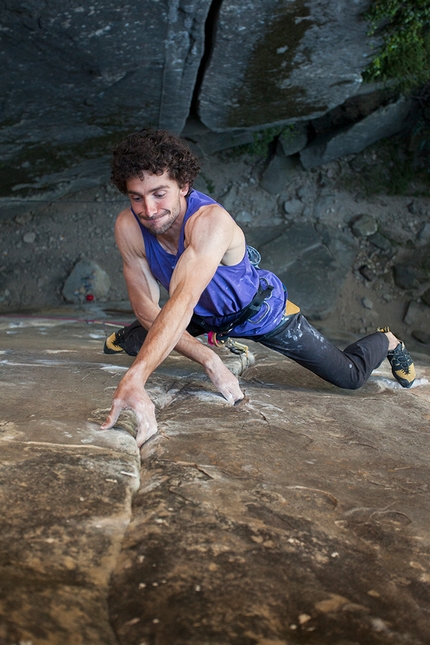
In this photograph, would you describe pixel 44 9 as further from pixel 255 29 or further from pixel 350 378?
pixel 350 378

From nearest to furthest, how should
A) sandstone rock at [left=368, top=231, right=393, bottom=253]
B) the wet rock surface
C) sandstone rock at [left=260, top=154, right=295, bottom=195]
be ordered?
1. the wet rock surface
2. sandstone rock at [left=368, top=231, right=393, bottom=253]
3. sandstone rock at [left=260, top=154, right=295, bottom=195]

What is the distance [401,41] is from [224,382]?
419 centimetres

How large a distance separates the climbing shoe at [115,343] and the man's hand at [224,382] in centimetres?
91

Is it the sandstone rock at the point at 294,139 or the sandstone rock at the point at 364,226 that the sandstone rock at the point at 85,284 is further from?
the sandstone rock at the point at 364,226

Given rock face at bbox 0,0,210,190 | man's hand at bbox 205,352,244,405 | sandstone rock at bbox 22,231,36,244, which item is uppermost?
rock face at bbox 0,0,210,190

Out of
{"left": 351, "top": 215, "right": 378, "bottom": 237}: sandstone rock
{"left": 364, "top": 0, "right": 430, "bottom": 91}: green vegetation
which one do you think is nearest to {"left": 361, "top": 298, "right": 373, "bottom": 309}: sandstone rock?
{"left": 351, "top": 215, "right": 378, "bottom": 237}: sandstone rock

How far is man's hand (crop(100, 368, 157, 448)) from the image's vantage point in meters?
1.87

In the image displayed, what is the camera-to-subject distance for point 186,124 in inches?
220

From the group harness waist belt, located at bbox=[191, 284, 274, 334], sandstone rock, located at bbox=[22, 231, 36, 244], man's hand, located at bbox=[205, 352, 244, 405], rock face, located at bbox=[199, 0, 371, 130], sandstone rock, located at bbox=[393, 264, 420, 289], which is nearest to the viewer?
man's hand, located at bbox=[205, 352, 244, 405]

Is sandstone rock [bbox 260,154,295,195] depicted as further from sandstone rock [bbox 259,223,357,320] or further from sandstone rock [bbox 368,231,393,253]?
sandstone rock [bbox 368,231,393,253]

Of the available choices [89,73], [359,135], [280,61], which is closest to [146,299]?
[89,73]

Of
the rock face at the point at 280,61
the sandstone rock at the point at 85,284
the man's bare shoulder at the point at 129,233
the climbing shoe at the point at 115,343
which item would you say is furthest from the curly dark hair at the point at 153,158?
the sandstone rock at the point at 85,284

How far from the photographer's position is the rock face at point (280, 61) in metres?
4.28

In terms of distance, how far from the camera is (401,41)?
202 inches
